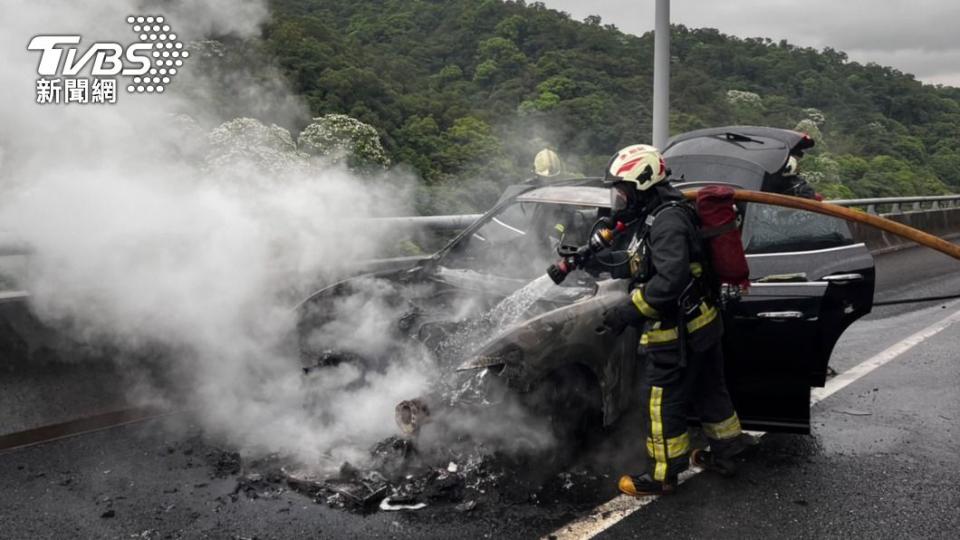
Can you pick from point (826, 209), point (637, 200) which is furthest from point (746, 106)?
point (637, 200)

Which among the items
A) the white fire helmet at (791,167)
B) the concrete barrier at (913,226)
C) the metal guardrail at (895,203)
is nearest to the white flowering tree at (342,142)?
the white fire helmet at (791,167)

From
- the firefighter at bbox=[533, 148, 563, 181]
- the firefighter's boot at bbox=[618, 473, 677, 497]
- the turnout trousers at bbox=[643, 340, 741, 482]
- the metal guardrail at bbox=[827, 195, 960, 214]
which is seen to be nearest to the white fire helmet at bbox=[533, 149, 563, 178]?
the firefighter at bbox=[533, 148, 563, 181]

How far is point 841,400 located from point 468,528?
137 inches

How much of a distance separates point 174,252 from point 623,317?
3.19 meters

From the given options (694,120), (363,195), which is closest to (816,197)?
(363,195)

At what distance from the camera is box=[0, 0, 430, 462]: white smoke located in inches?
192

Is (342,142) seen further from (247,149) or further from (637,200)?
(637,200)

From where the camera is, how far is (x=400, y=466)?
4090 mm

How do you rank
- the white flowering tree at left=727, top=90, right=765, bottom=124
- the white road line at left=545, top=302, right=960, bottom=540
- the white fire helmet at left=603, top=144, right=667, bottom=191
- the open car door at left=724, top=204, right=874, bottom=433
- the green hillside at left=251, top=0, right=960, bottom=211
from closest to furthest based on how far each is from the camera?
the white road line at left=545, top=302, right=960, bottom=540, the white fire helmet at left=603, top=144, right=667, bottom=191, the open car door at left=724, top=204, right=874, bottom=433, the green hillside at left=251, top=0, right=960, bottom=211, the white flowering tree at left=727, top=90, right=765, bottom=124

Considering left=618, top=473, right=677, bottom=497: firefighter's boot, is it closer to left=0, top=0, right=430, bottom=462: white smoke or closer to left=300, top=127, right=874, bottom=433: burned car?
left=300, top=127, right=874, bottom=433: burned car

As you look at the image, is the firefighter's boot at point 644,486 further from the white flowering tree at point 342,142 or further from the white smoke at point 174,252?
the white flowering tree at point 342,142

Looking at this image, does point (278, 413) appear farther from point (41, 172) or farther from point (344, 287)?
point (41, 172)
